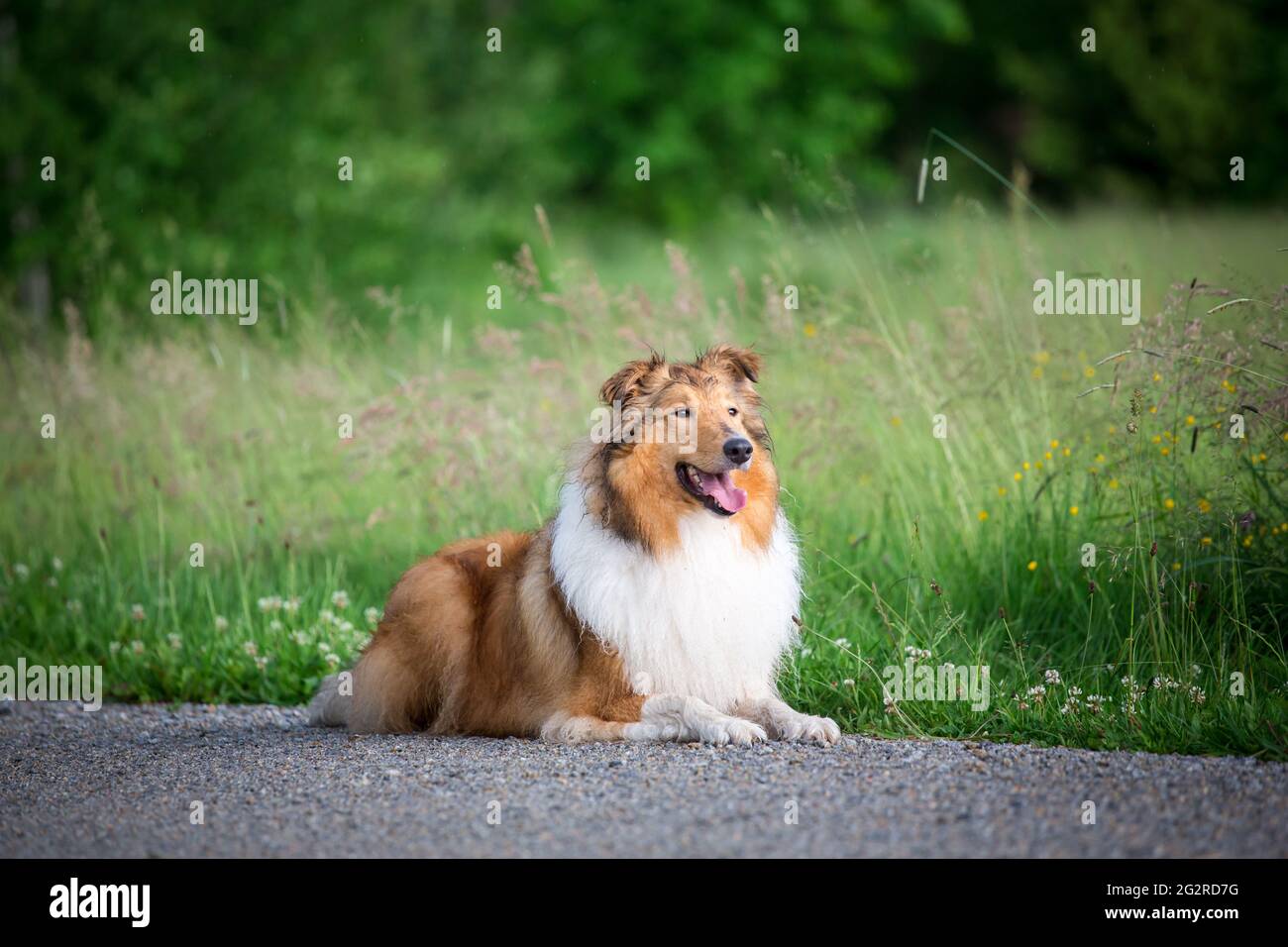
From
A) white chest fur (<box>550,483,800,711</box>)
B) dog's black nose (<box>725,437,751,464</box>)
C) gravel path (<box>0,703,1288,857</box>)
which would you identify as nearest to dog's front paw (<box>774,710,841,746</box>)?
gravel path (<box>0,703,1288,857</box>)

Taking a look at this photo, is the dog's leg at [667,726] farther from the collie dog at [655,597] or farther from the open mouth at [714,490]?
the open mouth at [714,490]

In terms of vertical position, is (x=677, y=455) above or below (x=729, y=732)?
above

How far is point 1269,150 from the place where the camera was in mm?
27469

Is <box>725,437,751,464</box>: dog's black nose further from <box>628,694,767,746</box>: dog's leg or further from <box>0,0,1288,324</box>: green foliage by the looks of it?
<box>0,0,1288,324</box>: green foliage

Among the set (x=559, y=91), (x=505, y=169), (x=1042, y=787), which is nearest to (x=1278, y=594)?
(x=1042, y=787)

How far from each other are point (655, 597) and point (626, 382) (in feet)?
3.10

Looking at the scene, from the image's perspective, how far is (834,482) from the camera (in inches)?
332

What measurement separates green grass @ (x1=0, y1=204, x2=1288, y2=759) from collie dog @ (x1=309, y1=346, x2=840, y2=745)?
65 cm

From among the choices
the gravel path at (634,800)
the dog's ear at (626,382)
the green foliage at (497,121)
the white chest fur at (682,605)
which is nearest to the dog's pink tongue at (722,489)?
the white chest fur at (682,605)

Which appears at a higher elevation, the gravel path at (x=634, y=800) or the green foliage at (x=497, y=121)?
the green foliage at (x=497, y=121)

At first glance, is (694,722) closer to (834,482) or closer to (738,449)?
(738,449)

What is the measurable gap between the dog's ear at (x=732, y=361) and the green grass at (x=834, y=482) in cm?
116

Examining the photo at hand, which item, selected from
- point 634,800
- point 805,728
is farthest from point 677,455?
point 634,800

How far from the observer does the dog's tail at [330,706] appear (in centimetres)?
666
